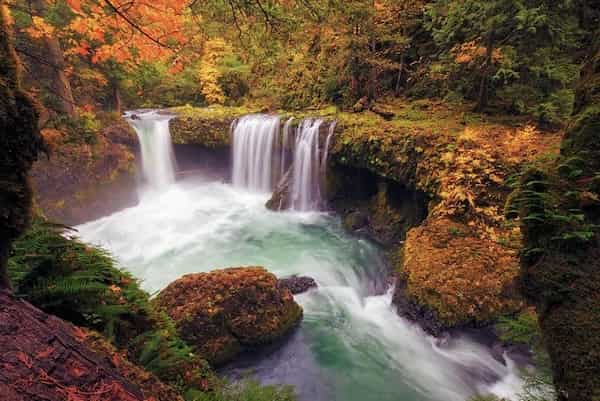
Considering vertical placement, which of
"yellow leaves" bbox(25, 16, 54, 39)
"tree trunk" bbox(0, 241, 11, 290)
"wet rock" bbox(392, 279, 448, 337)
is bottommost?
"wet rock" bbox(392, 279, 448, 337)

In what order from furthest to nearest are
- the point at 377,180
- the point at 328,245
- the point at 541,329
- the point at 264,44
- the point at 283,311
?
the point at 377,180, the point at 328,245, the point at 283,311, the point at 264,44, the point at 541,329

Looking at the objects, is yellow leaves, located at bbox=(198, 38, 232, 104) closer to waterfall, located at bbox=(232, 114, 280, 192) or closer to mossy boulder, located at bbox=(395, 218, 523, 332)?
waterfall, located at bbox=(232, 114, 280, 192)

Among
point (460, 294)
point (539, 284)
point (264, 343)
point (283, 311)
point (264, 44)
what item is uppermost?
point (264, 44)

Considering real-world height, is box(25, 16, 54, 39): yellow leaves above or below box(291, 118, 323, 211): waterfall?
above

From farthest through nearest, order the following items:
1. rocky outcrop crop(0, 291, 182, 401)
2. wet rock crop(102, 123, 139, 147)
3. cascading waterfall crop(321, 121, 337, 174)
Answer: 1. wet rock crop(102, 123, 139, 147)
2. cascading waterfall crop(321, 121, 337, 174)
3. rocky outcrop crop(0, 291, 182, 401)

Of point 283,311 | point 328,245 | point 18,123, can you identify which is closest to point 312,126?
point 328,245

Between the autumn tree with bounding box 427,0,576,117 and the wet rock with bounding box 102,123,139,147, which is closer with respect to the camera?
the autumn tree with bounding box 427,0,576,117

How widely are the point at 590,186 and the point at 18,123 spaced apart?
13.9ft

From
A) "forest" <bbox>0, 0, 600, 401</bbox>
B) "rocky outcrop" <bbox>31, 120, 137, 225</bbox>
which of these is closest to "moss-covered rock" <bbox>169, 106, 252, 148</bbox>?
"forest" <bbox>0, 0, 600, 401</bbox>

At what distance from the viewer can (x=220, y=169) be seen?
14.6m

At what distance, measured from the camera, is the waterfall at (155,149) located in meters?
12.6

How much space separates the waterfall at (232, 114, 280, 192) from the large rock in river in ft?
25.6

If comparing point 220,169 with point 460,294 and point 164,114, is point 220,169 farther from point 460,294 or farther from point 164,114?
point 460,294

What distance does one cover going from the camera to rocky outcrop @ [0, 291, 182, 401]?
106 centimetres
